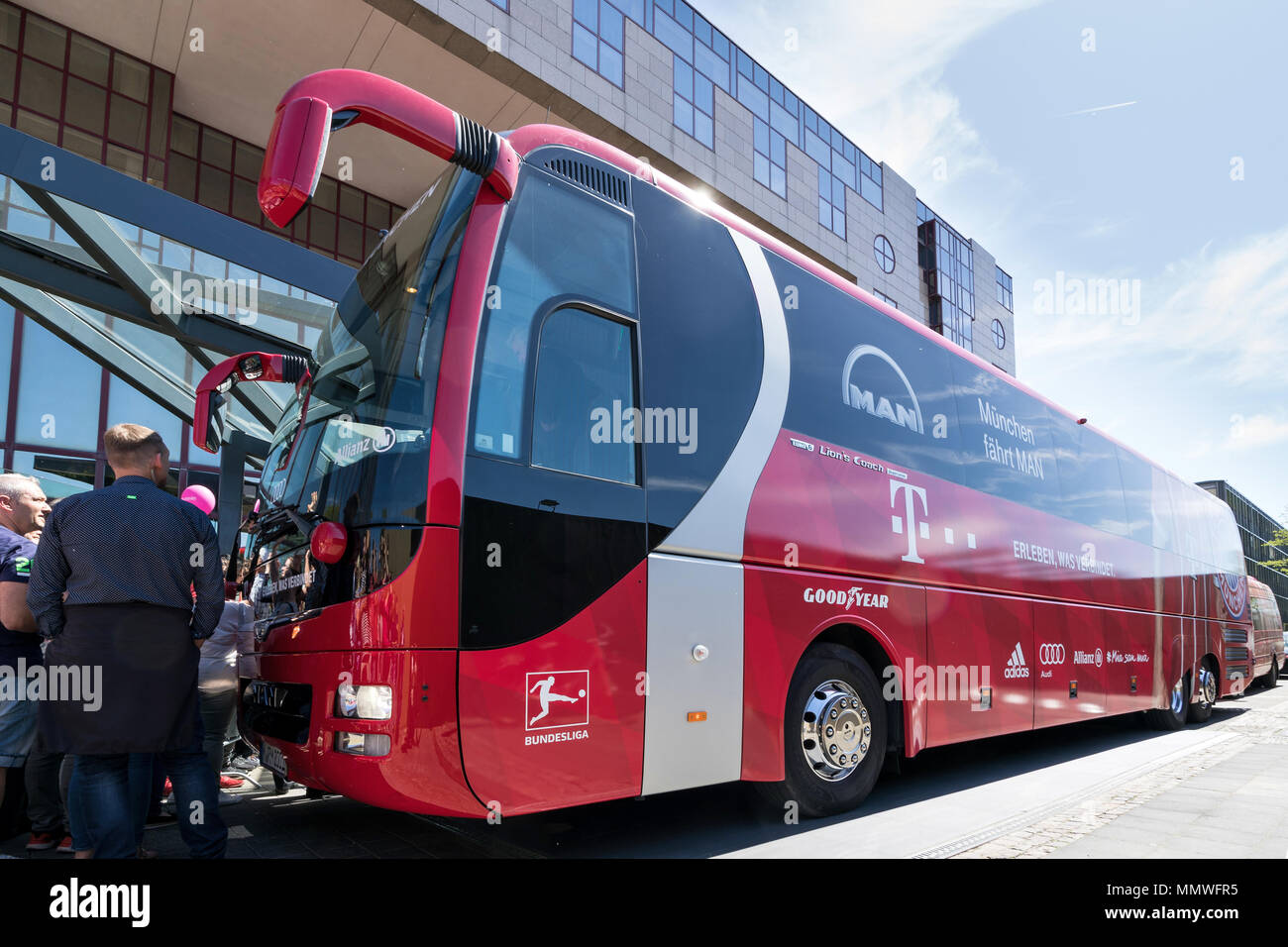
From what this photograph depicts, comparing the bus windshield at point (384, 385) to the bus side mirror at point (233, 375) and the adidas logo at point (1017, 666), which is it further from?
the adidas logo at point (1017, 666)

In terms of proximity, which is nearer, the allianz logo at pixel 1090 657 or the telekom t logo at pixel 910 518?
the telekom t logo at pixel 910 518

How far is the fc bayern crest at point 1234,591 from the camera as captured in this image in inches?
535

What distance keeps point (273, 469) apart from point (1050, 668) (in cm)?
676

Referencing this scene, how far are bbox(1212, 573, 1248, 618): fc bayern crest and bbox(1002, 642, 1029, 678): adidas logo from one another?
26.6 feet

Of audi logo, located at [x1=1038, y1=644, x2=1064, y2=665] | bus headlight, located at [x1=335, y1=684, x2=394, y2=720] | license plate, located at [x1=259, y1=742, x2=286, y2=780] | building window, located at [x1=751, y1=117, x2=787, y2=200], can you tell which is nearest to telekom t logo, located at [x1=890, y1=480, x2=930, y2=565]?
audi logo, located at [x1=1038, y1=644, x2=1064, y2=665]

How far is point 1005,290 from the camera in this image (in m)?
44.0

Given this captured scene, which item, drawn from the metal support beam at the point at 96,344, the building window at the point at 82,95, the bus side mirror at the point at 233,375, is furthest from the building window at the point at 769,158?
the bus side mirror at the point at 233,375

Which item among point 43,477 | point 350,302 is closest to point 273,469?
point 350,302

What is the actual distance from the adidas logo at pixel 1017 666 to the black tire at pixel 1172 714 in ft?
15.8

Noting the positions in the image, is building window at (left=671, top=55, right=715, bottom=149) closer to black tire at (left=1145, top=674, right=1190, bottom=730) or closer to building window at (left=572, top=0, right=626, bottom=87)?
building window at (left=572, top=0, right=626, bottom=87)

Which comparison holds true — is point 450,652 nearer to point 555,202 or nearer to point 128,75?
point 555,202

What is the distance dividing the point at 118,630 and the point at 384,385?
1404 millimetres
